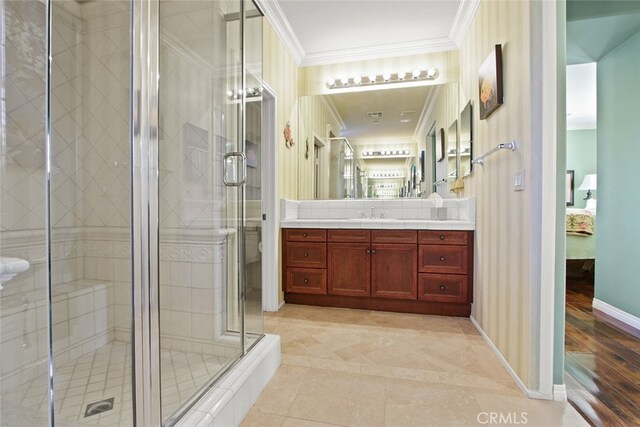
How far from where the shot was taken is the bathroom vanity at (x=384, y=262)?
2.55 metres

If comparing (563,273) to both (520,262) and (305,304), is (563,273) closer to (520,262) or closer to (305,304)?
(520,262)

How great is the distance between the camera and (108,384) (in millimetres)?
1487

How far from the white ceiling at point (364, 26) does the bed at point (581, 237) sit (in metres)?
2.81

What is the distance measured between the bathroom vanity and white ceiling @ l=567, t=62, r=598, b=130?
268cm

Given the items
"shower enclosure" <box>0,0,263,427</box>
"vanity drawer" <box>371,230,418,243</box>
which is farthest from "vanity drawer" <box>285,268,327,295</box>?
"shower enclosure" <box>0,0,263,427</box>

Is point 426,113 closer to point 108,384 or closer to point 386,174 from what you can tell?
point 386,174

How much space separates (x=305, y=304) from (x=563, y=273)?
2070 mm

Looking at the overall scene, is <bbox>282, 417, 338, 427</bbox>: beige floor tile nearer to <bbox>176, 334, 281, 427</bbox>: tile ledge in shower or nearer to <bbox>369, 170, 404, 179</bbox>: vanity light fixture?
<bbox>176, 334, 281, 427</bbox>: tile ledge in shower

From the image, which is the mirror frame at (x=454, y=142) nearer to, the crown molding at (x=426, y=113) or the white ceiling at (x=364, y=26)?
the crown molding at (x=426, y=113)

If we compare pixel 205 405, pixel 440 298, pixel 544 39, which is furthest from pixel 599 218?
pixel 205 405

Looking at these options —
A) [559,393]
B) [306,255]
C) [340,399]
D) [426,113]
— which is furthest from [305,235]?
[559,393]

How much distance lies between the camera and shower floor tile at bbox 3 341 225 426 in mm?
1222

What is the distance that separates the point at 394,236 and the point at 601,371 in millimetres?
1504

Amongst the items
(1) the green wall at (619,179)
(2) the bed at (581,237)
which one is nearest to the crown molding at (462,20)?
(1) the green wall at (619,179)
